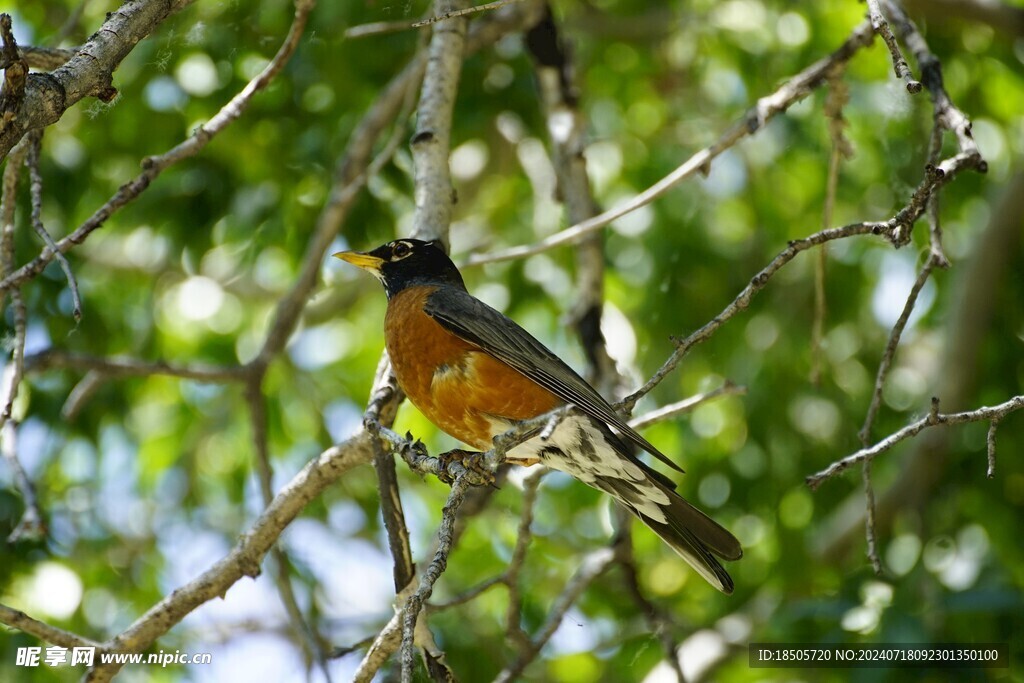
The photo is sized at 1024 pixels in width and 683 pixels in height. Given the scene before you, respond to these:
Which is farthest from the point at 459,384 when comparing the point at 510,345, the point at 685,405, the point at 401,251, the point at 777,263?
the point at 777,263

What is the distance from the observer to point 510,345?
3855 mm

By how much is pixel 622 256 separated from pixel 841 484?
6.42 ft

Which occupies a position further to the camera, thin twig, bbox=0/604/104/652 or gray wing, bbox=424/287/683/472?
gray wing, bbox=424/287/683/472

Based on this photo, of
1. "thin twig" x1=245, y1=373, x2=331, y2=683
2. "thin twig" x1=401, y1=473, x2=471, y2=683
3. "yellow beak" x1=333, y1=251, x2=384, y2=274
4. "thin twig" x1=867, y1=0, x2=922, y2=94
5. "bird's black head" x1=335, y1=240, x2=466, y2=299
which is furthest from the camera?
"yellow beak" x1=333, y1=251, x2=384, y2=274

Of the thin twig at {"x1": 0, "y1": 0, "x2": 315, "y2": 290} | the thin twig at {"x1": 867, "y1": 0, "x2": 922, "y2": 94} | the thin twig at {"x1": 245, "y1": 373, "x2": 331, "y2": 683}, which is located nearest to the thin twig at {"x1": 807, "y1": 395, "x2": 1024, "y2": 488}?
the thin twig at {"x1": 867, "y1": 0, "x2": 922, "y2": 94}

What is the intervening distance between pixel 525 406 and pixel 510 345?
0.78ft

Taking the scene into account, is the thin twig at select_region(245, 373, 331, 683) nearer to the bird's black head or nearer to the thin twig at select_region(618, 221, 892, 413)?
the bird's black head

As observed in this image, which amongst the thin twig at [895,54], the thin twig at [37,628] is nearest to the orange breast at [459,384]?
the thin twig at [37,628]

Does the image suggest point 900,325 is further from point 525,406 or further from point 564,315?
point 564,315

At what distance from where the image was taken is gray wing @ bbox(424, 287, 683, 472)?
12.1ft

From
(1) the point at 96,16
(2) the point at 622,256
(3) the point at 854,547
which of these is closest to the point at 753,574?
(3) the point at 854,547

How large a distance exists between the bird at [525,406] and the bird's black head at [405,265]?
1.17 feet

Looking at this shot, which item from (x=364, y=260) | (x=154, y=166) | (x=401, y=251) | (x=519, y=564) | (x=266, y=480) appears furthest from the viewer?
(x=364, y=260)

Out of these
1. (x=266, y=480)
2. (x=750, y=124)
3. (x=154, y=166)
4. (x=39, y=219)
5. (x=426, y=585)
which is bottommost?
(x=426, y=585)
